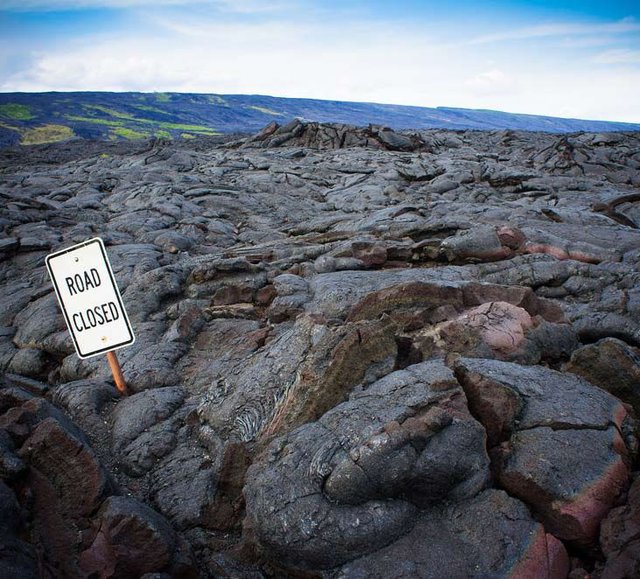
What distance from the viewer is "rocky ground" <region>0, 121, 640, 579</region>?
17.9 ft

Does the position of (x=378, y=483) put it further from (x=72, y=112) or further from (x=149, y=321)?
(x=72, y=112)

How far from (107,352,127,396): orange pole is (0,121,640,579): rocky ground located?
0.41 metres

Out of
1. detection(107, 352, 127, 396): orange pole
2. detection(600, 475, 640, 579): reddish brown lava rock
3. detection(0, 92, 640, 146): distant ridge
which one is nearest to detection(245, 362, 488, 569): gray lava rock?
detection(600, 475, 640, 579): reddish brown lava rock

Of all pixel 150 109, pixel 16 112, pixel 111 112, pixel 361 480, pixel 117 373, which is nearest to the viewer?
Result: pixel 361 480

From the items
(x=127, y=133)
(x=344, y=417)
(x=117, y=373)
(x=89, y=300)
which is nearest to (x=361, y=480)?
(x=344, y=417)

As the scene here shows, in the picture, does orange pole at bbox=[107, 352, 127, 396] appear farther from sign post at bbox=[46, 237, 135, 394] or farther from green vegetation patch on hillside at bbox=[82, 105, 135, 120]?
green vegetation patch on hillside at bbox=[82, 105, 135, 120]

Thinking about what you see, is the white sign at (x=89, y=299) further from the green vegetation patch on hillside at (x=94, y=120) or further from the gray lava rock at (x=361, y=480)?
the green vegetation patch on hillside at (x=94, y=120)

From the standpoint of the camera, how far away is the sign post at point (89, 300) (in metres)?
8.27

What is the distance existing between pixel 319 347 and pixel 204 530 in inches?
142

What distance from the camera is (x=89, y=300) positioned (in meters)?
8.37

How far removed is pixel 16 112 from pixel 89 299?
138370 mm

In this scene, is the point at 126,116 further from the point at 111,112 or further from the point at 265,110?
the point at 265,110

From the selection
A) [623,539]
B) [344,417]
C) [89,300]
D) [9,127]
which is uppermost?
[89,300]

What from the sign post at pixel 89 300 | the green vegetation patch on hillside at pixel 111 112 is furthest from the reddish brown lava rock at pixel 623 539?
the green vegetation patch on hillside at pixel 111 112
